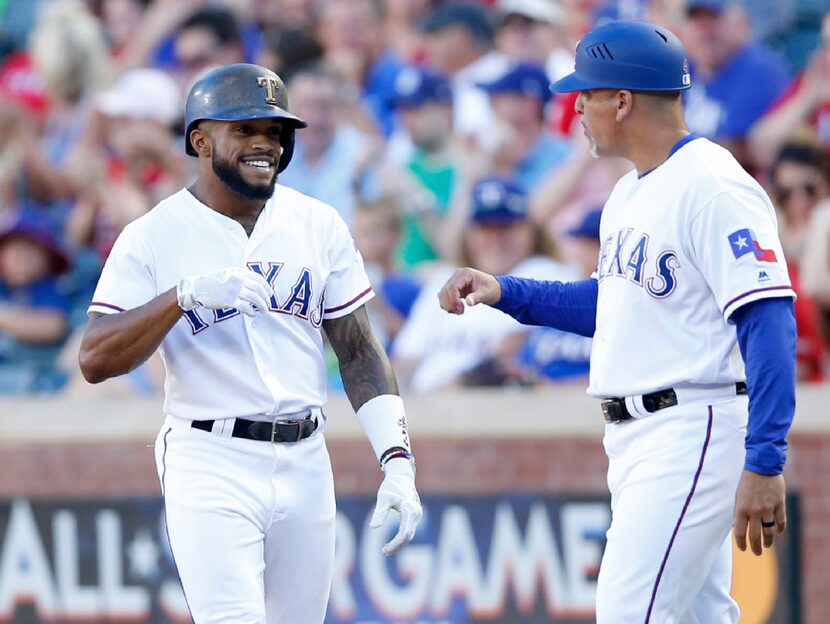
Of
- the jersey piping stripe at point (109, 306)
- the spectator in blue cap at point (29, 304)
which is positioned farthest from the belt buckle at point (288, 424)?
the spectator in blue cap at point (29, 304)

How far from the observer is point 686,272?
397cm

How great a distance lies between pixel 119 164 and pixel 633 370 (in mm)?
5419

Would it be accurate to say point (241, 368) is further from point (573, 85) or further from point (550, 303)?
point (573, 85)

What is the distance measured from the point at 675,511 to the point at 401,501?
816 mm

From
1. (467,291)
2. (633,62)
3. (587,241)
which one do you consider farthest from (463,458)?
(633,62)

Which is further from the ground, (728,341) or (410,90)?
(410,90)

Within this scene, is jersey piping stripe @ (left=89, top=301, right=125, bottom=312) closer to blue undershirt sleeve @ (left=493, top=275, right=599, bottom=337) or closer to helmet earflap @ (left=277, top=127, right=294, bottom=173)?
helmet earflap @ (left=277, top=127, right=294, bottom=173)

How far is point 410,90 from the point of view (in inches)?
337

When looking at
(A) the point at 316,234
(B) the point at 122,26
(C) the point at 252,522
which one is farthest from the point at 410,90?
(C) the point at 252,522

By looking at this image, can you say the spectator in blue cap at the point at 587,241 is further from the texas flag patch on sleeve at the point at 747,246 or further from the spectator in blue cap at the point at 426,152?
the texas flag patch on sleeve at the point at 747,246

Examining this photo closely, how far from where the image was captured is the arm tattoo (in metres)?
4.46

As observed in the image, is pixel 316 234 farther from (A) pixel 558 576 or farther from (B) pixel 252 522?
(A) pixel 558 576

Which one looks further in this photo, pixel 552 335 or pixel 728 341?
pixel 552 335

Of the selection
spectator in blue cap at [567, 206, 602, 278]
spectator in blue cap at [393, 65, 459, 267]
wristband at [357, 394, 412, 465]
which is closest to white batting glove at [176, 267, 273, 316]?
wristband at [357, 394, 412, 465]
